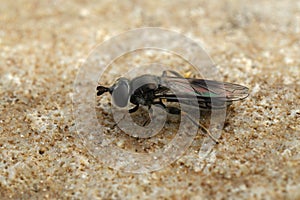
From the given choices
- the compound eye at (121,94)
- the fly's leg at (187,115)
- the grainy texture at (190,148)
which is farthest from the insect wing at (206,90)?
the compound eye at (121,94)

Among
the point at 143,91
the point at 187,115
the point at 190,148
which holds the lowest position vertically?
the point at 190,148

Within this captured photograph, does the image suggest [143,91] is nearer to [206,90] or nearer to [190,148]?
[206,90]

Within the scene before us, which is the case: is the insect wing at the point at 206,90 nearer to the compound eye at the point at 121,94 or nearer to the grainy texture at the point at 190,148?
the grainy texture at the point at 190,148

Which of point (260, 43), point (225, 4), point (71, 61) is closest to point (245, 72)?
point (260, 43)

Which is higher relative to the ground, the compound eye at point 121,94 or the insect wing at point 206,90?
the insect wing at point 206,90

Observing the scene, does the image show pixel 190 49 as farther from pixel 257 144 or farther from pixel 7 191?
pixel 7 191

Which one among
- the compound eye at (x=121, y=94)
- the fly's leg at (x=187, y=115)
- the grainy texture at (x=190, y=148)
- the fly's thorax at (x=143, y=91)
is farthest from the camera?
the fly's thorax at (x=143, y=91)

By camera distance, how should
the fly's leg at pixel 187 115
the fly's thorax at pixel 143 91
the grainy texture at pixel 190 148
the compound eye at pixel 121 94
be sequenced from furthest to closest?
1. the fly's thorax at pixel 143 91
2. the compound eye at pixel 121 94
3. the fly's leg at pixel 187 115
4. the grainy texture at pixel 190 148

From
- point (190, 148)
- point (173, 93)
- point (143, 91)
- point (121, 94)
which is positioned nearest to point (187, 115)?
point (173, 93)

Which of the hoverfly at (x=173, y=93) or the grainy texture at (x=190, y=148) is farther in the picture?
the hoverfly at (x=173, y=93)
